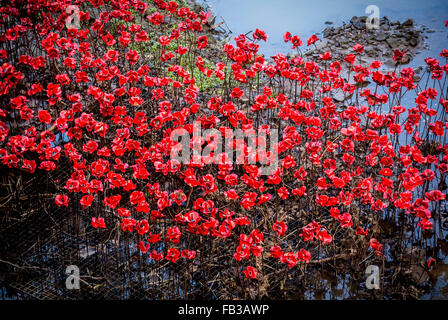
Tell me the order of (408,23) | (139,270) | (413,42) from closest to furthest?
(139,270)
(413,42)
(408,23)

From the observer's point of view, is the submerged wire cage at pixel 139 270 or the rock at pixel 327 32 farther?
the rock at pixel 327 32

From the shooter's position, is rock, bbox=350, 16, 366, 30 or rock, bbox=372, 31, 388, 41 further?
rock, bbox=350, 16, 366, 30

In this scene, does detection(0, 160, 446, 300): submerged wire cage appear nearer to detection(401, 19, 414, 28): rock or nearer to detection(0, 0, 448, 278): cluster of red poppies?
detection(0, 0, 448, 278): cluster of red poppies

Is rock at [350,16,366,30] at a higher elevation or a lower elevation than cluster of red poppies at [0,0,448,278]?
higher

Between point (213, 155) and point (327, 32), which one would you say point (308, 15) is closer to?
point (327, 32)

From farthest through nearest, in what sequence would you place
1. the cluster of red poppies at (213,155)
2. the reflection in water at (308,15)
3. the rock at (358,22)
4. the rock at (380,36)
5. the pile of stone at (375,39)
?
the rock at (358,22), the reflection in water at (308,15), the rock at (380,36), the pile of stone at (375,39), the cluster of red poppies at (213,155)

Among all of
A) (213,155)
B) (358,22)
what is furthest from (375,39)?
(213,155)

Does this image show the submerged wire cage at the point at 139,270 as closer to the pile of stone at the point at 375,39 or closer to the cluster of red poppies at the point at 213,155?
the cluster of red poppies at the point at 213,155

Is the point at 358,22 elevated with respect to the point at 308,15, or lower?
lower

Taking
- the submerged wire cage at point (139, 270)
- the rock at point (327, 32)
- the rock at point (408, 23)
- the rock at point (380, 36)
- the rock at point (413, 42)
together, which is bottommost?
the submerged wire cage at point (139, 270)

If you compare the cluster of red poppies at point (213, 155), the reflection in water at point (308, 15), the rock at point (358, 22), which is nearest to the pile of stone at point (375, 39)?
the rock at point (358, 22)

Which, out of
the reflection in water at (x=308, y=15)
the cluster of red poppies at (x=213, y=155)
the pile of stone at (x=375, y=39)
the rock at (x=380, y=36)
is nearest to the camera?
the cluster of red poppies at (x=213, y=155)

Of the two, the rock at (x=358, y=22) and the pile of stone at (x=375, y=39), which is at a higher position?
the rock at (x=358, y=22)

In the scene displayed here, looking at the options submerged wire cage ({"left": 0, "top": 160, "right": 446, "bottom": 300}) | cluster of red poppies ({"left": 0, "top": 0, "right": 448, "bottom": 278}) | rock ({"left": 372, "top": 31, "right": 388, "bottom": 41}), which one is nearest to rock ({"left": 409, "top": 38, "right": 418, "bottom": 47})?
rock ({"left": 372, "top": 31, "right": 388, "bottom": 41})
